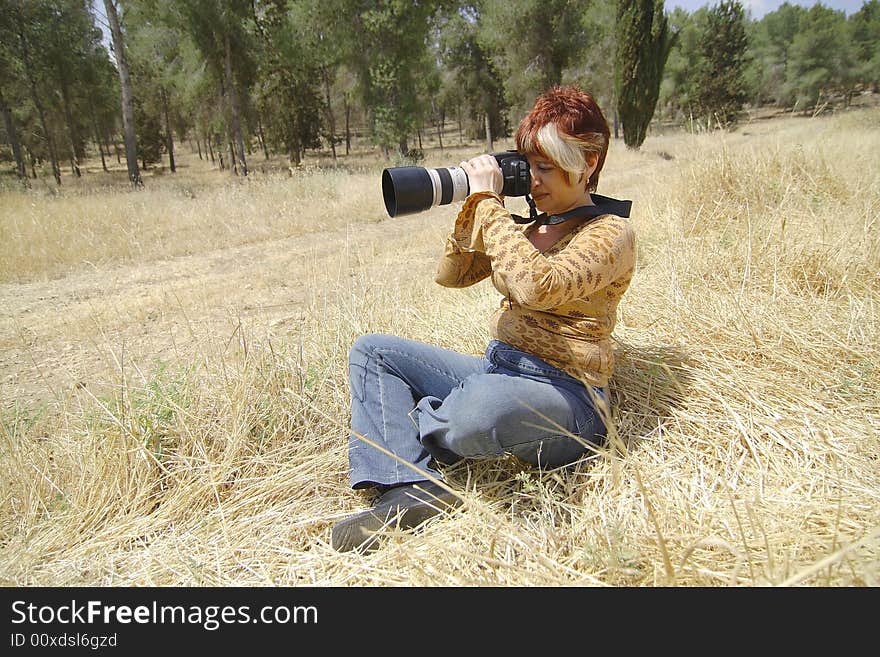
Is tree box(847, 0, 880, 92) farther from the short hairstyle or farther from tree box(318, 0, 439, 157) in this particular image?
the short hairstyle

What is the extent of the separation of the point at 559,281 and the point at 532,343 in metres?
0.31

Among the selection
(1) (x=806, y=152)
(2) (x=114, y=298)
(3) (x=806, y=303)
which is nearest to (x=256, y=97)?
(2) (x=114, y=298)

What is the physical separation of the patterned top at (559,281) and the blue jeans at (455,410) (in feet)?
0.26

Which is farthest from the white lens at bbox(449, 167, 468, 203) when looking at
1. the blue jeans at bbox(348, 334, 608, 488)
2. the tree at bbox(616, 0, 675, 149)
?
the tree at bbox(616, 0, 675, 149)

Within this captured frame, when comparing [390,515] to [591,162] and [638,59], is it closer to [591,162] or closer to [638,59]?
[591,162]

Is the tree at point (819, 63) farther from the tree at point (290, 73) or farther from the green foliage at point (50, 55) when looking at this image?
the green foliage at point (50, 55)

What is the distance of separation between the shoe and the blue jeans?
59mm

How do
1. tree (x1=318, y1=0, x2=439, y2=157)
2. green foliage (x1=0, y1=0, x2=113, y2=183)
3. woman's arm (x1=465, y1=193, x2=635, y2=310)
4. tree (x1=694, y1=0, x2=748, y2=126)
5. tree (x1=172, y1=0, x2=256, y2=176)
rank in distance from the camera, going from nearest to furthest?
woman's arm (x1=465, y1=193, x2=635, y2=310) < tree (x1=172, y1=0, x2=256, y2=176) < green foliage (x1=0, y1=0, x2=113, y2=183) < tree (x1=318, y1=0, x2=439, y2=157) < tree (x1=694, y1=0, x2=748, y2=126)

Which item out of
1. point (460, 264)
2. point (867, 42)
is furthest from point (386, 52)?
point (867, 42)

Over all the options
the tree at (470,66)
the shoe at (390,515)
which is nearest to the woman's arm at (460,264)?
the shoe at (390,515)

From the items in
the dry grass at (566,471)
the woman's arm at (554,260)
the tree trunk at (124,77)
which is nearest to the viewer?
the dry grass at (566,471)

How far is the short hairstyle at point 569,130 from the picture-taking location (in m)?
1.57

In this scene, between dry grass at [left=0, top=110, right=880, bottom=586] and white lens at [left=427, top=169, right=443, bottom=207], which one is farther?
white lens at [left=427, top=169, right=443, bottom=207]

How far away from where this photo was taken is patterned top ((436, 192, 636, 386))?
149cm
